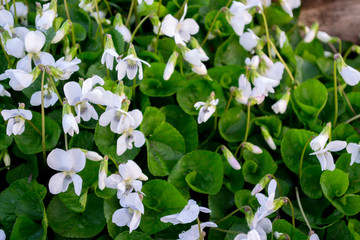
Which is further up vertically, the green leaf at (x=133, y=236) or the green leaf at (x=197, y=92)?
the green leaf at (x=197, y=92)

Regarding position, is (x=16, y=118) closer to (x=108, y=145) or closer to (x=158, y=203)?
(x=108, y=145)

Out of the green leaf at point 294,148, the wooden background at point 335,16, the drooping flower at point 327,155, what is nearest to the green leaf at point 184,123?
the green leaf at point 294,148

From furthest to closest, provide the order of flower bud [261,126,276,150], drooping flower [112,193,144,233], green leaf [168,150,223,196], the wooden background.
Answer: the wooden background → flower bud [261,126,276,150] → green leaf [168,150,223,196] → drooping flower [112,193,144,233]

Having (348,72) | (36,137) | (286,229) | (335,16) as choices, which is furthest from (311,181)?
(335,16)

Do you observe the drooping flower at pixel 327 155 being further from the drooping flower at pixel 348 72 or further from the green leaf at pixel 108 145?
the green leaf at pixel 108 145

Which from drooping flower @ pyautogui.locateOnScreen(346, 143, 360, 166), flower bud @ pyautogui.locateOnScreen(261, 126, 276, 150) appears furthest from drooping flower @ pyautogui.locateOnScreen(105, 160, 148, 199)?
drooping flower @ pyautogui.locateOnScreen(346, 143, 360, 166)

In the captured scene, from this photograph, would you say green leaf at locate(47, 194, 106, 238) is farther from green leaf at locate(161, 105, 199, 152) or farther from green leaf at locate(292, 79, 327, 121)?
green leaf at locate(292, 79, 327, 121)
